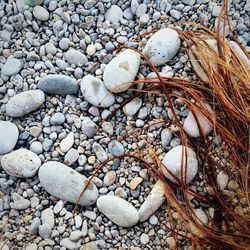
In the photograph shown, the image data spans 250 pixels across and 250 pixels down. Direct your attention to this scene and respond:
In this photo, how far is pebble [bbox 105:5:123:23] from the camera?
1.33m

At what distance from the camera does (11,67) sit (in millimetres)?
1303

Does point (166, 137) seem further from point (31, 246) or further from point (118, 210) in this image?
point (31, 246)

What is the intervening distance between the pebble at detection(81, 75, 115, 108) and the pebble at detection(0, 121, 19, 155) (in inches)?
8.3

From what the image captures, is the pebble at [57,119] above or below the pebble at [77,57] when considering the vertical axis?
below

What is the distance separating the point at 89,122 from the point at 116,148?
4.0 inches

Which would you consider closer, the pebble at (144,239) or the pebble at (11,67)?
the pebble at (144,239)

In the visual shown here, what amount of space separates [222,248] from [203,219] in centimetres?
8

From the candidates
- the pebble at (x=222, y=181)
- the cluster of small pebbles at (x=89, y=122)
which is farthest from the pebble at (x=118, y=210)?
the pebble at (x=222, y=181)

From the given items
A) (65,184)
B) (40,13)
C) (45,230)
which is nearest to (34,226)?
(45,230)

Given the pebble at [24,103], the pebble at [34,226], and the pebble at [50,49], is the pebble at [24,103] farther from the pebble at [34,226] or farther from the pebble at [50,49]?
the pebble at [34,226]

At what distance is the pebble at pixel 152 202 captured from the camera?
1.19m

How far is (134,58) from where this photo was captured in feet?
4.14

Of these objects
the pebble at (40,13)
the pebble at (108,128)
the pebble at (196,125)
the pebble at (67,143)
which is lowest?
the pebble at (67,143)

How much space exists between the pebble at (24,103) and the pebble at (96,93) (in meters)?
0.12
